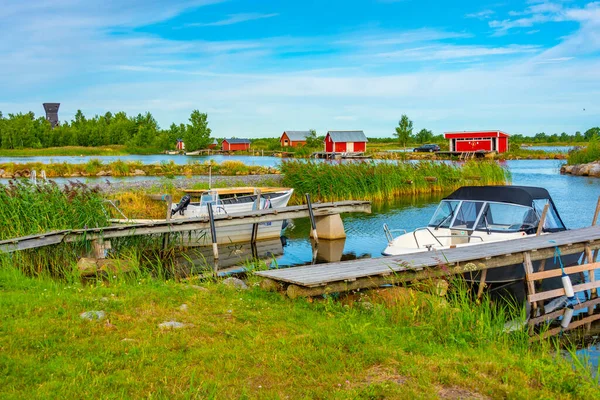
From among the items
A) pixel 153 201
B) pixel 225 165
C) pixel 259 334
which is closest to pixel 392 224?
pixel 153 201

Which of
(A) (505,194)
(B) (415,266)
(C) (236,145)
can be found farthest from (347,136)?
(B) (415,266)

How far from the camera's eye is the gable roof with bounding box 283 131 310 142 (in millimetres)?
112438

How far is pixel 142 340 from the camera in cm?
670

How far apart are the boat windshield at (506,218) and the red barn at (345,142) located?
253 feet

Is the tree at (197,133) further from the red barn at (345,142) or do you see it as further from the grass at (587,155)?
the grass at (587,155)

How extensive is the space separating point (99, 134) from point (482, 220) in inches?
5359

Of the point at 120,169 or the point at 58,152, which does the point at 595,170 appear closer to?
the point at 120,169

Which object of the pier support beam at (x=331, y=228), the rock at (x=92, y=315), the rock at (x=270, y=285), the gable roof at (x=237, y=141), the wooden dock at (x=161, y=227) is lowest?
the pier support beam at (x=331, y=228)

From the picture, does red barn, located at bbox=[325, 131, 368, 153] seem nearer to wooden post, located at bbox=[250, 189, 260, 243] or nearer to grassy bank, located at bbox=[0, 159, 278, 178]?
grassy bank, located at bbox=[0, 159, 278, 178]

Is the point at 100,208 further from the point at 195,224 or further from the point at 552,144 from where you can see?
the point at 552,144

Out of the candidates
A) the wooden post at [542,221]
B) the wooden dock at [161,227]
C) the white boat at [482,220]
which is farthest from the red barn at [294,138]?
the wooden post at [542,221]

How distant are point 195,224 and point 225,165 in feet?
131

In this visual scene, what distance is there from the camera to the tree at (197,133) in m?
128

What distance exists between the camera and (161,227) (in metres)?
16.6
